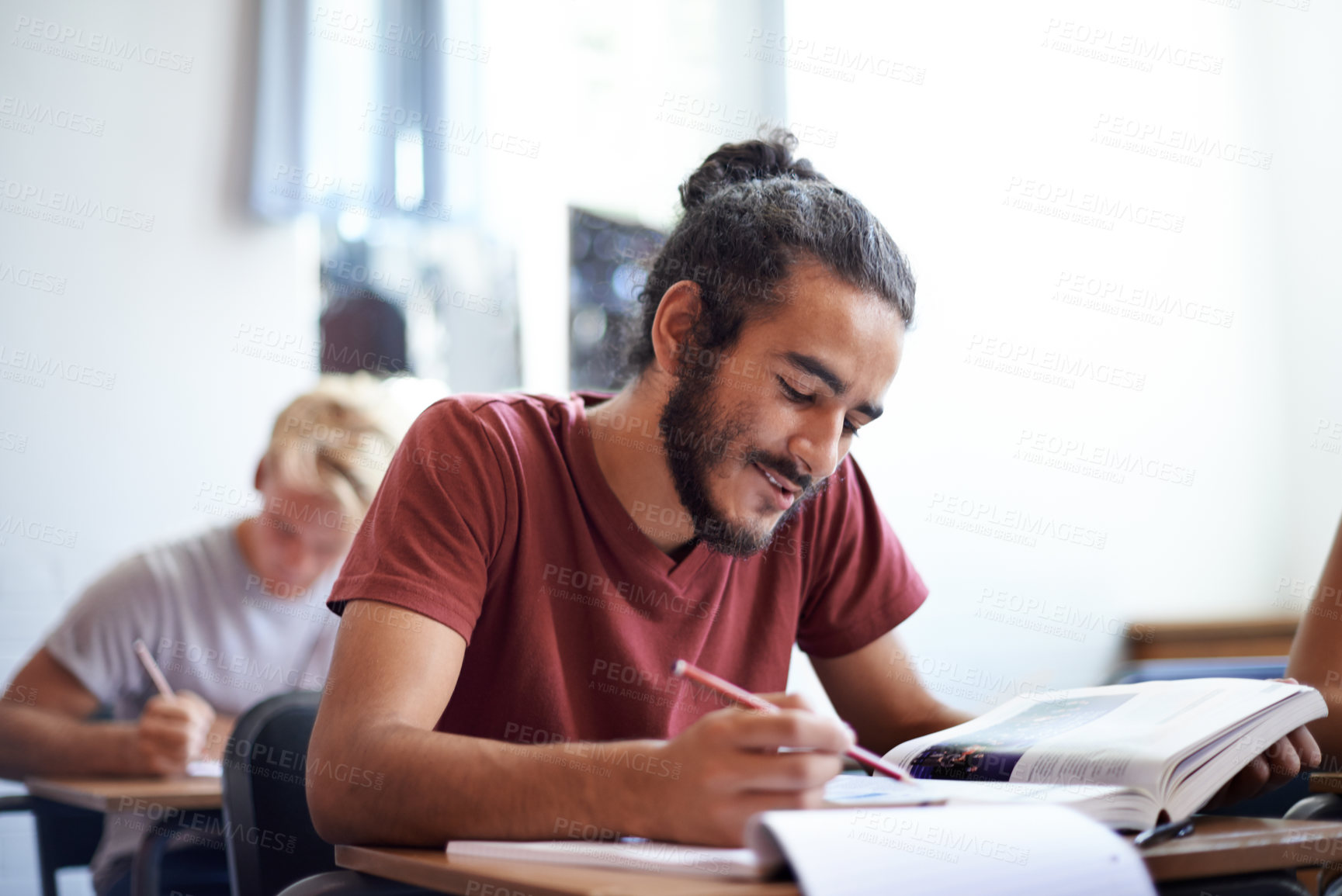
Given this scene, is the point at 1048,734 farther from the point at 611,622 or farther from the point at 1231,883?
the point at 611,622

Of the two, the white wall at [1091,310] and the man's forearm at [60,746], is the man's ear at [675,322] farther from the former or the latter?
the white wall at [1091,310]

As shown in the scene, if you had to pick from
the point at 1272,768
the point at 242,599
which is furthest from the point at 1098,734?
the point at 242,599

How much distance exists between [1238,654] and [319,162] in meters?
2.66

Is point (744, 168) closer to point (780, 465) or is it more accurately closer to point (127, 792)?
point (780, 465)

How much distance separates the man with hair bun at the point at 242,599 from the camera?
1983mm

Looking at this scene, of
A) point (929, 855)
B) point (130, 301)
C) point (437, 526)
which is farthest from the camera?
point (130, 301)

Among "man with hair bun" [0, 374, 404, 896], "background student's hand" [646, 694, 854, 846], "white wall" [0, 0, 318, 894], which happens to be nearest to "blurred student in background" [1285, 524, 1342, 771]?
"background student's hand" [646, 694, 854, 846]

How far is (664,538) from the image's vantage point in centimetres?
129

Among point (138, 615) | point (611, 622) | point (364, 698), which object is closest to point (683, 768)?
point (364, 698)

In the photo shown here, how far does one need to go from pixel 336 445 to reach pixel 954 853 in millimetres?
1806

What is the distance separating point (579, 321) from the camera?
10.3 ft

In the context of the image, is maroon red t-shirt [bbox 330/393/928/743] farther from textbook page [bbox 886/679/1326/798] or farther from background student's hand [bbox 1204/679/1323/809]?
background student's hand [bbox 1204/679/1323/809]

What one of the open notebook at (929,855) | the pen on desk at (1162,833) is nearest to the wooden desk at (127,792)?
the open notebook at (929,855)

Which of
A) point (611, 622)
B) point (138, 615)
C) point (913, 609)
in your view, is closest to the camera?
point (611, 622)
